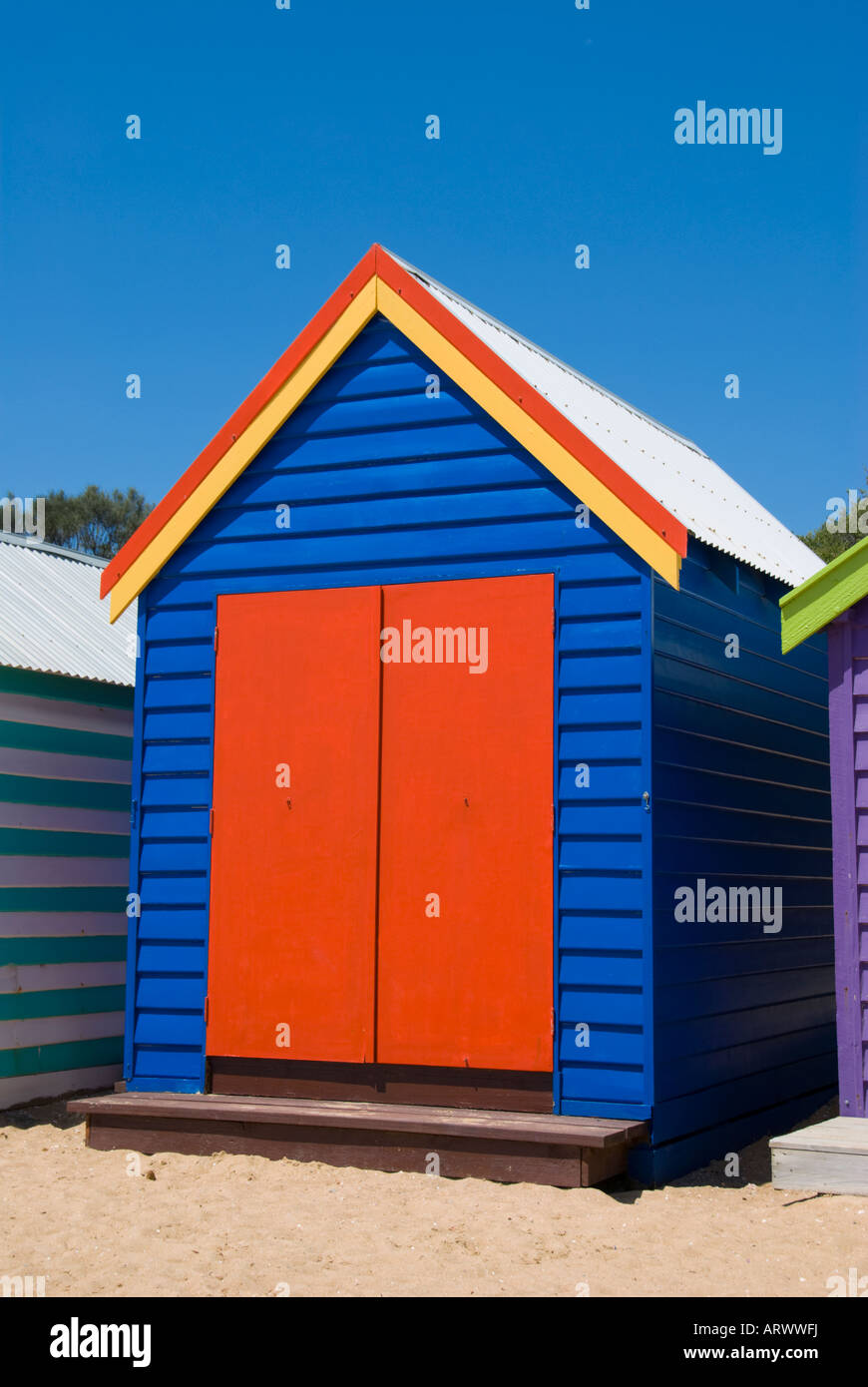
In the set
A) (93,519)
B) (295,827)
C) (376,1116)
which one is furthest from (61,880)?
(93,519)

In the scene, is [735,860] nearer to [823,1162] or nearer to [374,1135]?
[823,1162]

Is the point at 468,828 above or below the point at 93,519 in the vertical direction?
below

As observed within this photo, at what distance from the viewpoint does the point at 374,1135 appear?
299 inches

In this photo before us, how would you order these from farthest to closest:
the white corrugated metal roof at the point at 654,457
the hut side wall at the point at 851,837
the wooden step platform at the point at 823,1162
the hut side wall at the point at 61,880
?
the hut side wall at the point at 61,880 → the white corrugated metal roof at the point at 654,457 → the hut side wall at the point at 851,837 → the wooden step platform at the point at 823,1162

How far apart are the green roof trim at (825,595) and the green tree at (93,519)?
118 ft

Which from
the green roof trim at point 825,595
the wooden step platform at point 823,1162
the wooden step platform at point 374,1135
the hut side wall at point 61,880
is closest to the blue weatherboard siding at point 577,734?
the wooden step platform at point 374,1135

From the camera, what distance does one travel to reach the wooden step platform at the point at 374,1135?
7.11 meters

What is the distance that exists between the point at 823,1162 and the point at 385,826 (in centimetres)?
289

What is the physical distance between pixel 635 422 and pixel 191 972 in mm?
5642

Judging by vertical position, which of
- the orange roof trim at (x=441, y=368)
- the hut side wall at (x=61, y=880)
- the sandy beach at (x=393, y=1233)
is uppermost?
the orange roof trim at (x=441, y=368)

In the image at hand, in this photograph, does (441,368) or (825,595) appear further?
(441,368)

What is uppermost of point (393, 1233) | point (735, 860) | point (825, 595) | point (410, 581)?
point (410, 581)

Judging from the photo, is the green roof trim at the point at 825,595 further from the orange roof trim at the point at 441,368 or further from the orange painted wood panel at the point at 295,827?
the orange painted wood panel at the point at 295,827
